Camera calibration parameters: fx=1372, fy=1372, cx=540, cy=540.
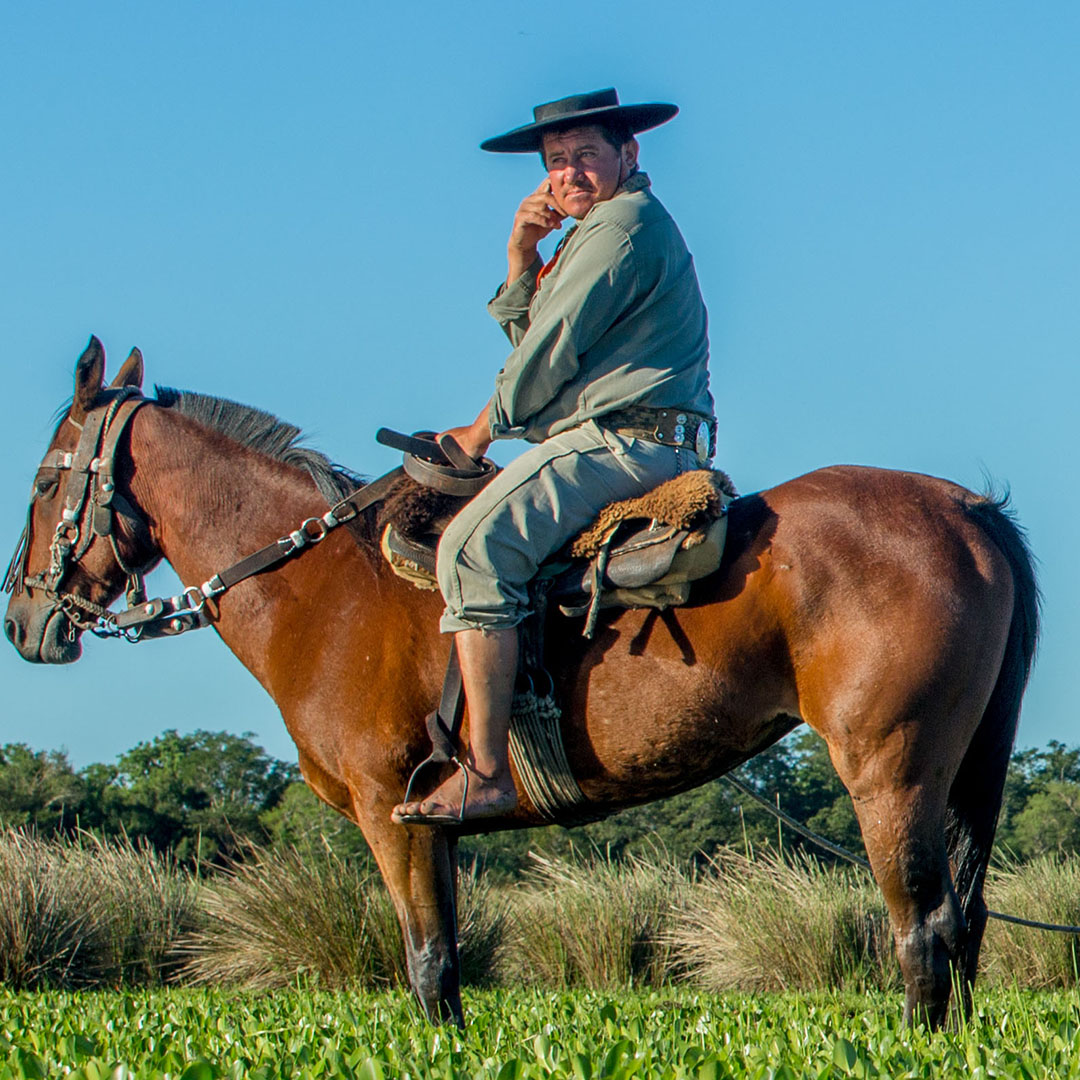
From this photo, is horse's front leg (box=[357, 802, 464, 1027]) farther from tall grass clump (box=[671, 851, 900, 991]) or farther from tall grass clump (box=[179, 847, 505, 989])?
tall grass clump (box=[671, 851, 900, 991])

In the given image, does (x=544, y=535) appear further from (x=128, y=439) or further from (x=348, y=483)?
(x=128, y=439)

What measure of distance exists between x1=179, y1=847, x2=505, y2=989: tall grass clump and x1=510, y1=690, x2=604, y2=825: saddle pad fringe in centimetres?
459

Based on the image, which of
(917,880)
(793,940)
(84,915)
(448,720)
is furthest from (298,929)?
(917,880)

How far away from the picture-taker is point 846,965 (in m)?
9.89

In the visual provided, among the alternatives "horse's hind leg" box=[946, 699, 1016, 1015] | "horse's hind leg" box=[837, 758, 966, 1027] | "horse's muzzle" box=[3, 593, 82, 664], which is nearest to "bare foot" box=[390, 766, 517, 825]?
"horse's hind leg" box=[837, 758, 966, 1027]

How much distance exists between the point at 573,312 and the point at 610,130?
766 mm

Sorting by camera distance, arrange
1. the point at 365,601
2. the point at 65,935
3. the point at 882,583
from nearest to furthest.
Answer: the point at 882,583
the point at 365,601
the point at 65,935

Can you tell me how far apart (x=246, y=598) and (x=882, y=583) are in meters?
2.48

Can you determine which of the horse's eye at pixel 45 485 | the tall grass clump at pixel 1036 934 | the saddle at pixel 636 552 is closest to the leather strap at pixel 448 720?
the saddle at pixel 636 552

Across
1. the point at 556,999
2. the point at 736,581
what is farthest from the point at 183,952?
the point at 736,581

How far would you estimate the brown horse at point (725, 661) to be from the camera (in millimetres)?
4297

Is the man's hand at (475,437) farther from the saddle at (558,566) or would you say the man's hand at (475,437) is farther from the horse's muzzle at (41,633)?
the horse's muzzle at (41,633)

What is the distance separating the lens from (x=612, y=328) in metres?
4.88

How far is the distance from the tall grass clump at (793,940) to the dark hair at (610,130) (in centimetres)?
671
